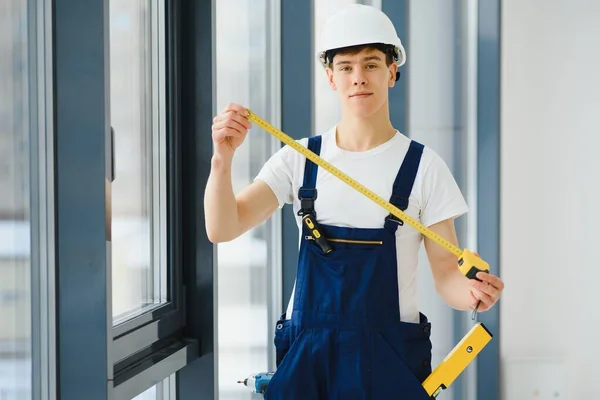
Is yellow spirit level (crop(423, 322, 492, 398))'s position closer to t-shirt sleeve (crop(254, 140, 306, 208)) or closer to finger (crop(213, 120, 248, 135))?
t-shirt sleeve (crop(254, 140, 306, 208))

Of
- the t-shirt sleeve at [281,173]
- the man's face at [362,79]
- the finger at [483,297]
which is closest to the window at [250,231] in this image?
the t-shirt sleeve at [281,173]

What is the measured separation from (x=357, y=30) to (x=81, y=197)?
0.68 metres

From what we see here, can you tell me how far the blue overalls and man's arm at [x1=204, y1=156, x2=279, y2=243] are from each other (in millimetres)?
148

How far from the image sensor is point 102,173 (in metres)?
1.45

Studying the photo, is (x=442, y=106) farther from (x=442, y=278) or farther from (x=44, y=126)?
(x=44, y=126)

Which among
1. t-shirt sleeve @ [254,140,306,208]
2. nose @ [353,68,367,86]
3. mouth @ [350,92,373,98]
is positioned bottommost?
t-shirt sleeve @ [254,140,306,208]

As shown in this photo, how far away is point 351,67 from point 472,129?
1676 mm

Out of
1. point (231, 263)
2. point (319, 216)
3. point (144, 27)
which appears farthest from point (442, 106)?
point (319, 216)

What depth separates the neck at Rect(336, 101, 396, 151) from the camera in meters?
1.67

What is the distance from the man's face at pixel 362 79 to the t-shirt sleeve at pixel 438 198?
7.6 inches

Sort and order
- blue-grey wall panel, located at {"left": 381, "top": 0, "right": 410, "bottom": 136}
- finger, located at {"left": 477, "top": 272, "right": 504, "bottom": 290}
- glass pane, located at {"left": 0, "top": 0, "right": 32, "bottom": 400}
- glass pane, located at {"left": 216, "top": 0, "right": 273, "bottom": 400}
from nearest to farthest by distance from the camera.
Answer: glass pane, located at {"left": 0, "top": 0, "right": 32, "bottom": 400} < finger, located at {"left": 477, "top": 272, "right": 504, "bottom": 290} < glass pane, located at {"left": 216, "top": 0, "right": 273, "bottom": 400} < blue-grey wall panel, located at {"left": 381, "top": 0, "right": 410, "bottom": 136}

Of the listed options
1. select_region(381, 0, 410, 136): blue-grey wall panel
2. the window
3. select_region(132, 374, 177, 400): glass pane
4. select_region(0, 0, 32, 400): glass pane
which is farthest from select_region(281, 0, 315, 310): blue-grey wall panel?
select_region(0, 0, 32, 400): glass pane

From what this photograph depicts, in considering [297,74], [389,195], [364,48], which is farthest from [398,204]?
[297,74]

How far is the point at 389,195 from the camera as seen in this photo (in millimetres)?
1605
